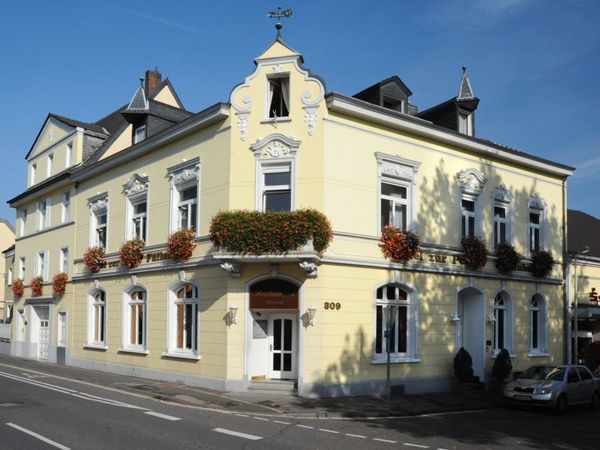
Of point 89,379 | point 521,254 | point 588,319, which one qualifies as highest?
point 521,254

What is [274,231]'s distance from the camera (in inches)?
727

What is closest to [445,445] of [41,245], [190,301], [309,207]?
[309,207]

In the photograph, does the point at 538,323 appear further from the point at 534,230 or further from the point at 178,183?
the point at 178,183

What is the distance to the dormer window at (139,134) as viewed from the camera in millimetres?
Answer: 26641

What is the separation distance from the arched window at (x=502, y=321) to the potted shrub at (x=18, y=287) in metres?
25.7

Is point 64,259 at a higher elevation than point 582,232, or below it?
below

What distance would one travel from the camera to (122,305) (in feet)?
84.2

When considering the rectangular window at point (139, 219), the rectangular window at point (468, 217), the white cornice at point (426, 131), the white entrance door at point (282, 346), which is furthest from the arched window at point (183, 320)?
the rectangular window at point (468, 217)

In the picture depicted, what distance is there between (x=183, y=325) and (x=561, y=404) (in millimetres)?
12447

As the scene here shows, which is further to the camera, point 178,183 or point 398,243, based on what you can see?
point 178,183

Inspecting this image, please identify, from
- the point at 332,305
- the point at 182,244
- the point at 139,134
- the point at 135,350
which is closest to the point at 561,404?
the point at 332,305

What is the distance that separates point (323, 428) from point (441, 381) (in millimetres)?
9055

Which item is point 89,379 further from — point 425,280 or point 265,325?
point 425,280

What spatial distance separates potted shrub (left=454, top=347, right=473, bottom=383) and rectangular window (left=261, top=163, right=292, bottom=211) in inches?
316
